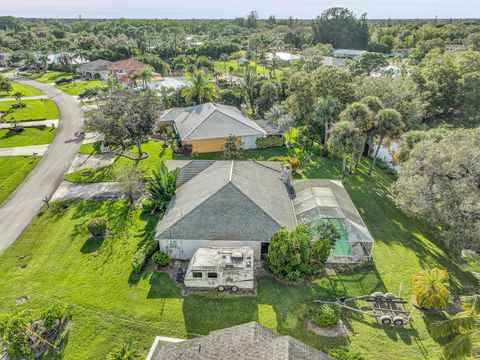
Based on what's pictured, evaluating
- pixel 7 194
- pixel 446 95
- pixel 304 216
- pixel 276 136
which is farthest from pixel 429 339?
pixel 446 95

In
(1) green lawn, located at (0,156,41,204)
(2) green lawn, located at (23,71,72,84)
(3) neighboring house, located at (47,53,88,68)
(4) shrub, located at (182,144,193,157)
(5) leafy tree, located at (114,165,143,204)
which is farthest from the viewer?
(3) neighboring house, located at (47,53,88,68)

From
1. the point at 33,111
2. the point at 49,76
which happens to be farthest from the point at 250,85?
the point at 49,76

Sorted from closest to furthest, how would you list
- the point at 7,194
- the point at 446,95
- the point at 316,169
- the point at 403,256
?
the point at 403,256 → the point at 7,194 → the point at 316,169 → the point at 446,95

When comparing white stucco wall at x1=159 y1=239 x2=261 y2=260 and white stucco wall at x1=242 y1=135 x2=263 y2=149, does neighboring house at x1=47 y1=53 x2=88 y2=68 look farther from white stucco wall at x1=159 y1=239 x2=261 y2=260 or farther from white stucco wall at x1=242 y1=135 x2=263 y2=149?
white stucco wall at x1=159 y1=239 x2=261 y2=260

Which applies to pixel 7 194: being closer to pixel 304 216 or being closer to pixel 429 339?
pixel 304 216

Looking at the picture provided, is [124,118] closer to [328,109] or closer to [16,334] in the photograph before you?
[16,334]

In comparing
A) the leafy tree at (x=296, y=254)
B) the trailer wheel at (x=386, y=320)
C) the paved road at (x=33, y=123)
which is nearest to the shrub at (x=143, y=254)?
the leafy tree at (x=296, y=254)

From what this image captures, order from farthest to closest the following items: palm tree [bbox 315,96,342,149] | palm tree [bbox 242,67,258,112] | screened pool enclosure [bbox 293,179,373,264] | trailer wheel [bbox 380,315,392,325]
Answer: palm tree [bbox 242,67,258,112] < palm tree [bbox 315,96,342,149] < screened pool enclosure [bbox 293,179,373,264] < trailer wheel [bbox 380,315,392,325]

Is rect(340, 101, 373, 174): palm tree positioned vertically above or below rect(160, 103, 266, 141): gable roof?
above

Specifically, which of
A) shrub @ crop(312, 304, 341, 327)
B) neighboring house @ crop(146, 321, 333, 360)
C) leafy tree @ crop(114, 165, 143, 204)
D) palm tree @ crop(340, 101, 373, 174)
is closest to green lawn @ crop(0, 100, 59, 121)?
leafy tree @ crop(114, 165, 143, 204)
